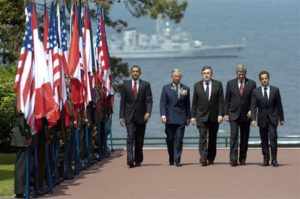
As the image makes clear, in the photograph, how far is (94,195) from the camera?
682 inches

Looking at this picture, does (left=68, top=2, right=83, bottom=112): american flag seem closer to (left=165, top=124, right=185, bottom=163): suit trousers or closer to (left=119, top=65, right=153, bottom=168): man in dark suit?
(left=119, top=65, right=153, bottom=168): man in dark suit

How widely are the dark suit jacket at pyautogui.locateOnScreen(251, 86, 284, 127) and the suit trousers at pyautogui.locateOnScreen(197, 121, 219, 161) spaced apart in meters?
0.87

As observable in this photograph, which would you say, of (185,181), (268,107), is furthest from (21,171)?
(268,107)

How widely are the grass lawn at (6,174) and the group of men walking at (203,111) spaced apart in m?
2.47

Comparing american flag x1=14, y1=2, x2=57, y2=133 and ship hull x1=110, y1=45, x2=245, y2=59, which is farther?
ship hull x1=110, y1=45, x2=245, y2=59

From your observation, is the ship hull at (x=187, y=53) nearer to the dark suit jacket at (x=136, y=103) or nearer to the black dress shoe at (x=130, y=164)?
the dark suit jacket at (x=136, y=103)

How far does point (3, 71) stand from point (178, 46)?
473 feet

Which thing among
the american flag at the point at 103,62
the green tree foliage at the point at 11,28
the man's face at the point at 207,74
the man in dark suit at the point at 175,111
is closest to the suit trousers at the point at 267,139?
the man's face at the point at 207,74

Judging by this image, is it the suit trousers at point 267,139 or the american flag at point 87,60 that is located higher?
the american flag at point 87,60

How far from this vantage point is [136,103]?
22.1m

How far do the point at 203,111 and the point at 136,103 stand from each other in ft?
4.41

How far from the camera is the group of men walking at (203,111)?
2162 centimetres


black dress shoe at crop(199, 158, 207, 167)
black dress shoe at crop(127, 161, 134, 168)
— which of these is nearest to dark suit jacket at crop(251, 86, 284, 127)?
black dress shoe at crop(199, 158, 207, 167)

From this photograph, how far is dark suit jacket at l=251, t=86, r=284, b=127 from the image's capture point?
2147 centimetres
